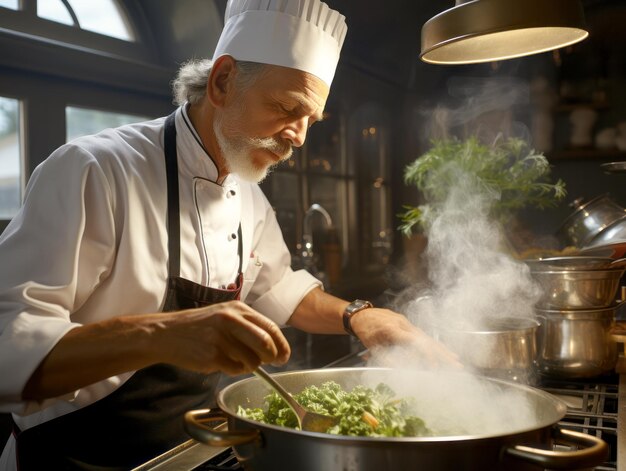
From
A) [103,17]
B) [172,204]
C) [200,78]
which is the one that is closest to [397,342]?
[172,204]

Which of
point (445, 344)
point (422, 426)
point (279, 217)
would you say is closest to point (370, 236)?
point (279, 217)

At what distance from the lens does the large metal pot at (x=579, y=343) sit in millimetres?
1823

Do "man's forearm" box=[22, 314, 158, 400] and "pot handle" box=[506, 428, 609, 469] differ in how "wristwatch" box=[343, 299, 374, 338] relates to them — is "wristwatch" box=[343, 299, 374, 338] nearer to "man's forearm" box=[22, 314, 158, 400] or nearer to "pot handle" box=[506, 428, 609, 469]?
"man's forearm" box=[22, 314, 158, 400]

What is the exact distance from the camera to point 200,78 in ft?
5.98

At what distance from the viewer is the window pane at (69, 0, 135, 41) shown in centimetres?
311

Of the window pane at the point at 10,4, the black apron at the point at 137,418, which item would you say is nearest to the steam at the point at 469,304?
the black apron at the point at 137,418

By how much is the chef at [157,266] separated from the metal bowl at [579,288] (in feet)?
1.64

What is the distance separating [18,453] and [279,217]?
296 cm

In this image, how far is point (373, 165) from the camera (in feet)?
19.1

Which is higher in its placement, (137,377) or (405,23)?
(405,23)

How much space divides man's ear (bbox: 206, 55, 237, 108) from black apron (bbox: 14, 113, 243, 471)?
0.62 ft

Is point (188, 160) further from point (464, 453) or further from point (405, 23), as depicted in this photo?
point (405, 23)

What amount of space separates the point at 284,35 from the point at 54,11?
5.80 ft

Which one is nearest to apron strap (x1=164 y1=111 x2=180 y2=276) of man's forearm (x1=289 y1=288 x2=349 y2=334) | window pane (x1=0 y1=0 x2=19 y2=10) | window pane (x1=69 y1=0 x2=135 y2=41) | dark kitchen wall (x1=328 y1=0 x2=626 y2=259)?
man's forearm (x1=289 y1=288 x2=349 y2=334)
